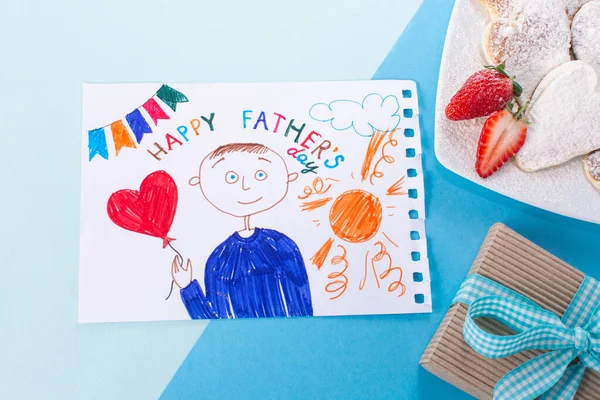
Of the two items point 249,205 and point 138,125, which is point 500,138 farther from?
point 138,125

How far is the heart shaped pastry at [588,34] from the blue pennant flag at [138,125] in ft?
1.74

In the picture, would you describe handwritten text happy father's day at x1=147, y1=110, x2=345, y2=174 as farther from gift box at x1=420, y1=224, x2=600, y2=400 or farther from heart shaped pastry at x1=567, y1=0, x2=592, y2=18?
heart shaped pastry at x1=567, y1=0, x2=592, y2=18

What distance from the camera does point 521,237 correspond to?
0.71 m

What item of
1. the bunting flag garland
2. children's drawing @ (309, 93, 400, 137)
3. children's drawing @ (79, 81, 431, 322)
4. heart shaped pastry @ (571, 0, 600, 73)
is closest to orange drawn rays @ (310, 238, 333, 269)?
children's drawing @ (79, 81, 431, 322)

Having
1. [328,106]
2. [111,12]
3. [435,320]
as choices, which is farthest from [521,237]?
[111,12]

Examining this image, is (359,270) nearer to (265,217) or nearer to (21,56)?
(265,217)

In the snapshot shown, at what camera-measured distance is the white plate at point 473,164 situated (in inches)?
28.3

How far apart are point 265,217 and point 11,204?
0.31 m

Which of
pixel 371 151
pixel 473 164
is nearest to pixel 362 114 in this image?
pixel 371 151

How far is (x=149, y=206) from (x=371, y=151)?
0.28m

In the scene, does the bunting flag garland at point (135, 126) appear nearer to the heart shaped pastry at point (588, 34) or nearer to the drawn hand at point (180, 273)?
the drawn hand at point (180, 273)

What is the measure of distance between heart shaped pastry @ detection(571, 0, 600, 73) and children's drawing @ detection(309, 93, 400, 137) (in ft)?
0.74

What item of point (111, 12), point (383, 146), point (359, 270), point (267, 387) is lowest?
point (267, 387)

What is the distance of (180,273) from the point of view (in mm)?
718
